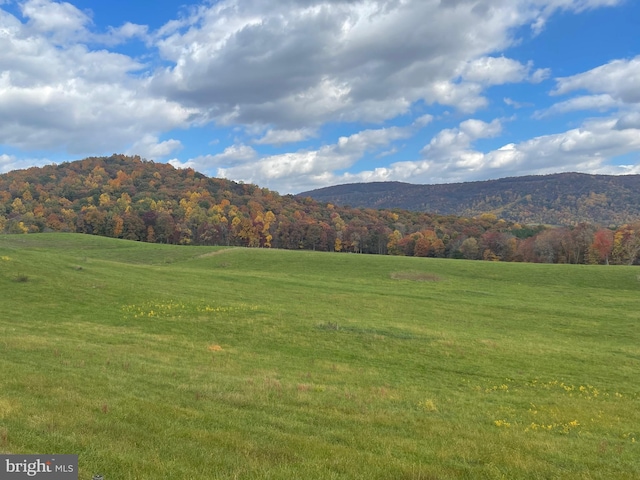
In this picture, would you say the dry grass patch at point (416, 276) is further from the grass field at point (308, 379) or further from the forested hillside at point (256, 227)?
the forested hillside at point (256, 227)

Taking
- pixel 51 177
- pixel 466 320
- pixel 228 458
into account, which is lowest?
pixel 466 320

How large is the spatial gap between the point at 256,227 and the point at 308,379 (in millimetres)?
123703

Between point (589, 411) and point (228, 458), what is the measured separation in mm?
13849

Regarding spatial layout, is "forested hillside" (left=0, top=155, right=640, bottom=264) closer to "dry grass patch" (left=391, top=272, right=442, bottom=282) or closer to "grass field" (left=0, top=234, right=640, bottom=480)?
"dry grass patch" (left=391, top=272, right=442, bottom=282)

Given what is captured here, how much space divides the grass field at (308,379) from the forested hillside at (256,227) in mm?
67812

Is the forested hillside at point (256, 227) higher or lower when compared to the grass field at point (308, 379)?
higher

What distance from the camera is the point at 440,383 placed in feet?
61.8

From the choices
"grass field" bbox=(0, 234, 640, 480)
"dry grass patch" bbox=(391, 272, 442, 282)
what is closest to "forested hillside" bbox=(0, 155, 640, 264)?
"dry grass patch" bbox=(391, 272, 442, 282)

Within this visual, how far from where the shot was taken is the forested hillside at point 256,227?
10681 cm

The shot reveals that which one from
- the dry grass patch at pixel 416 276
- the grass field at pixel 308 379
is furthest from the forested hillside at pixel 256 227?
the grass field at pixel 308 379

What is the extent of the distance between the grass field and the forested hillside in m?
67.8

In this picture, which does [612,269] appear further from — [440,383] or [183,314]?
[183,314]

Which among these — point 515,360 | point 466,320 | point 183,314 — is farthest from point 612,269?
point 183,314

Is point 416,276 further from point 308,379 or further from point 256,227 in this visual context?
point 256,227
